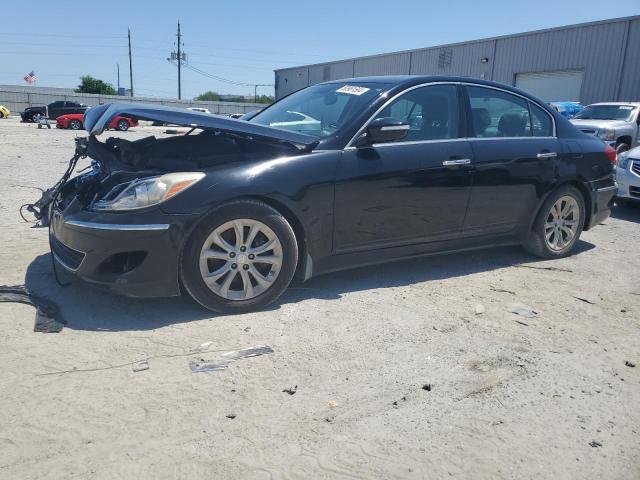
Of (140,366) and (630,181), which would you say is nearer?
(140,366)

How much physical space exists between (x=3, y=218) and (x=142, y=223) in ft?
12.2

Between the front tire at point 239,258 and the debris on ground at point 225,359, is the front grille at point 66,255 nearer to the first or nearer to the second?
the front tire at point 239,258

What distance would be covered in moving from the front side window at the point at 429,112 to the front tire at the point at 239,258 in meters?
1.31

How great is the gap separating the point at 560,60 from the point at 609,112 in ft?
56.3

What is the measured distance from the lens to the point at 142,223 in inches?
134

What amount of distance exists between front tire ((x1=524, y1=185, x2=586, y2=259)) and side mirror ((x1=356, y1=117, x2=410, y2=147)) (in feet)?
6.61

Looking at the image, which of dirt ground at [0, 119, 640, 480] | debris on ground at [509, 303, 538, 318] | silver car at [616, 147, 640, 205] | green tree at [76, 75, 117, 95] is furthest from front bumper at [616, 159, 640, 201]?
green tree at [76, 75, 117, 95]

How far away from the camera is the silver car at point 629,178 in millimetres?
8234

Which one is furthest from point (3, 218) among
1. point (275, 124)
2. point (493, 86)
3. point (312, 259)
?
point (493, 86)

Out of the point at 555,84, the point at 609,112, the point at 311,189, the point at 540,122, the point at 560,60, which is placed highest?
the point at 560,60

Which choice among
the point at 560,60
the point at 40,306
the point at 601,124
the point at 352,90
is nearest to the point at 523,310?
the point at 352,90

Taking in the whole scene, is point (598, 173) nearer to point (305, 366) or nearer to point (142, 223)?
point (305, 366)

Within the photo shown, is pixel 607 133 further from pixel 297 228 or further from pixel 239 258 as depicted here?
pixel 239 258

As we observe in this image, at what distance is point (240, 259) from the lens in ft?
12.0
